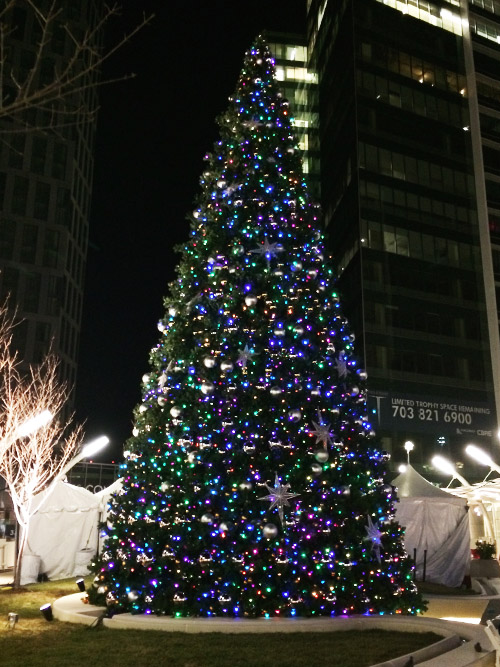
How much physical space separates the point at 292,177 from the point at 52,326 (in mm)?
59377

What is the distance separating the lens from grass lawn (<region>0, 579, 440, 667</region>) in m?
7.44

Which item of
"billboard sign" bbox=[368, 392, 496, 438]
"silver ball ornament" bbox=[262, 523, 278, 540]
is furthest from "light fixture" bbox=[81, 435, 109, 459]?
"billboard sign" bbox=[368, 392, 496, 438]

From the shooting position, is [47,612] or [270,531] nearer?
[270,531]

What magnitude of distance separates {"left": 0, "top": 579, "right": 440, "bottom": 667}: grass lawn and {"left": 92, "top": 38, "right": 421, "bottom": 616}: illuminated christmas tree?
96 cm

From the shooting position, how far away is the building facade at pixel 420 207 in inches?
2095

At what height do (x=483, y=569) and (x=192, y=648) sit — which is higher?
(x=192, y=648)

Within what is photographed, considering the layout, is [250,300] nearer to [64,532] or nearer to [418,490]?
[418,490]

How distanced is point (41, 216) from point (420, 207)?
3984 centimetres

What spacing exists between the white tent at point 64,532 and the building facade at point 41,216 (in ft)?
152

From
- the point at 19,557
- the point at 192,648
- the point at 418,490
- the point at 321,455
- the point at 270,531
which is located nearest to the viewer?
the point at 192,648

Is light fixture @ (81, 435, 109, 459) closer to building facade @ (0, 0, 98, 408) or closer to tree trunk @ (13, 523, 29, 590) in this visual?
tree trunk @ (13, 523, 29, 590)

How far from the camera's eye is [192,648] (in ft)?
26.3

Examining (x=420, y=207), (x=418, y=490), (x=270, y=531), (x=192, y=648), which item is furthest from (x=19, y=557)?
(x=420, y=207)

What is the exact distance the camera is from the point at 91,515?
2064cm
